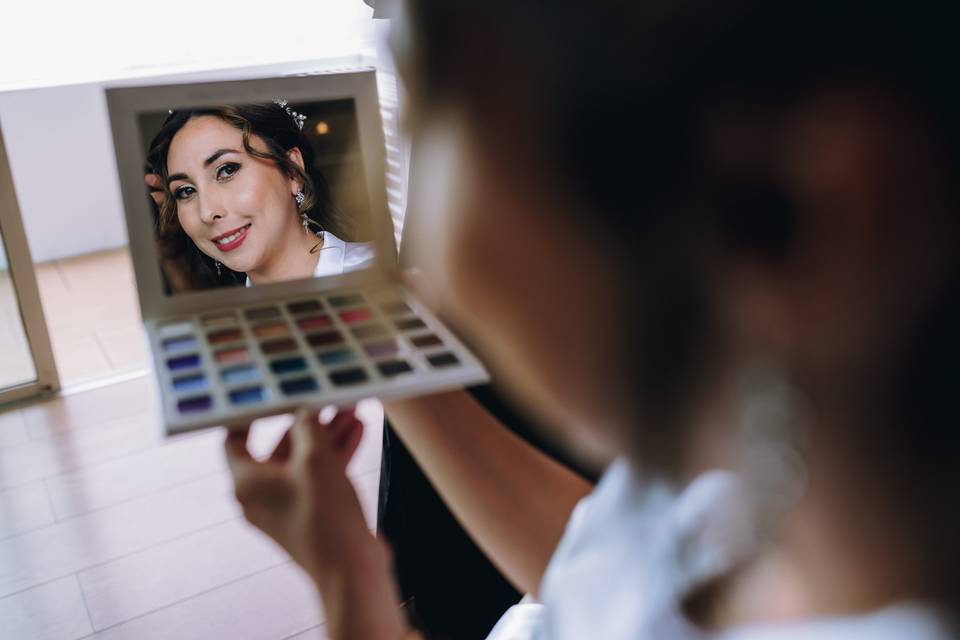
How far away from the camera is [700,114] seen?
0.91 feet

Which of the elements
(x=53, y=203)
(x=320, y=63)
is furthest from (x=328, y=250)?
(x=53, y=203)

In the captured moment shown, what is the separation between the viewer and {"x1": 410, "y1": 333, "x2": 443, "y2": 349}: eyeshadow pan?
0.52m

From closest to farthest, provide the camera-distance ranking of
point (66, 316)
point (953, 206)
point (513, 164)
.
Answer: point (953, 206)
point (513, 164)
point (66, 316)

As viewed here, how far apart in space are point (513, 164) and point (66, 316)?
2.21 m

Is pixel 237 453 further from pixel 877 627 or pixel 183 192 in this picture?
pixel 877 627

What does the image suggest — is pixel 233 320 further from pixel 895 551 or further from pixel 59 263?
pixel 59 263

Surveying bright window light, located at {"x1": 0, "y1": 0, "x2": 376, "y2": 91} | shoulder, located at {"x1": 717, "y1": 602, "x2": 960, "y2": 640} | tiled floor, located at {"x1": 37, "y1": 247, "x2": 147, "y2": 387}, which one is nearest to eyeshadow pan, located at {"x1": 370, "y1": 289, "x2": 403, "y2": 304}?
shoulder, located at {"x1": 717, "y1": 602, "x2": 960, "y2": 640}

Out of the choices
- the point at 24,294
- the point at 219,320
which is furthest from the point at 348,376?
the point at 24,294

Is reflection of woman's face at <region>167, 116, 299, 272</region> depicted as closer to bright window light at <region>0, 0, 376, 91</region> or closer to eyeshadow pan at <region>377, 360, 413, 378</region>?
eyeshadow pan at <region>377, 360, 413, 378</region>

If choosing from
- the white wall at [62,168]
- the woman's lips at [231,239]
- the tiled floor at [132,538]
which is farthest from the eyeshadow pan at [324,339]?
the white wall at [62,168]

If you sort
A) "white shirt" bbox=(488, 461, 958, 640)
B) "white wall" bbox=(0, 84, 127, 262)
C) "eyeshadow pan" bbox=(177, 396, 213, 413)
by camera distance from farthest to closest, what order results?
1. "white wall" bbox=(0, 84, 127, 262)
2. "eyeshadow pan" bbox=(177, 396, 213, 413)
3. "white shirt" bbox=(488, 461, 958, 640)

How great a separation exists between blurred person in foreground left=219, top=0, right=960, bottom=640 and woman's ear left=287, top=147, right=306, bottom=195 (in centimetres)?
18

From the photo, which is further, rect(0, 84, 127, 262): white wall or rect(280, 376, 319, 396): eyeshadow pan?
rect(0, 84, 127, 262): white wall

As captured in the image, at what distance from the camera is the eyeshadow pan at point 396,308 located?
21.8 inches
